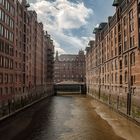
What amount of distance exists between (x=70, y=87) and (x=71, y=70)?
40515 millimetres

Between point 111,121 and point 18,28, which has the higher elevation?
point 18,28

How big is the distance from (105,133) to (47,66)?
8422 centimetres

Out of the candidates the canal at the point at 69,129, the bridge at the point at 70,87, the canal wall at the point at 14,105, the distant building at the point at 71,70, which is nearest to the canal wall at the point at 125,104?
the canal at the point at 69,129

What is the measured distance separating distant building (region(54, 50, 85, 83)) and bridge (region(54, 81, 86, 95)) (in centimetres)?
3596

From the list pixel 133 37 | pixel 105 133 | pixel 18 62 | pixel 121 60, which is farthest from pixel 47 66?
pixel 105 133

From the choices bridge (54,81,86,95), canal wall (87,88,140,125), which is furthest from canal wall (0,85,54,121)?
bridge (54,81,86,95)

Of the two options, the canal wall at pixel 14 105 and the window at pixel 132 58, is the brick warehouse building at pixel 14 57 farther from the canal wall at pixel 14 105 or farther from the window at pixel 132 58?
the window at pixel 132 58

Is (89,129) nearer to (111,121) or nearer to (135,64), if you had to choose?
(111,121)

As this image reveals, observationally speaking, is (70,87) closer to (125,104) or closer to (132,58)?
(125,104)

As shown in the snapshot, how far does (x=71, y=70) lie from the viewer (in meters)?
172

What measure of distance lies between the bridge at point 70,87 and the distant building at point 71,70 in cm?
3596

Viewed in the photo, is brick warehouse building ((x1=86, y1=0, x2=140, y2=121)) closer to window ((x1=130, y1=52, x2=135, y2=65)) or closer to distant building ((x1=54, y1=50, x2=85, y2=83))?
window ((x1=130, y1=52, x2=135, y2=65))

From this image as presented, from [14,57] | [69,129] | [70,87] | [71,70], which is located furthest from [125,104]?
[71,70]

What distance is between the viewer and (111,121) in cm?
4131
